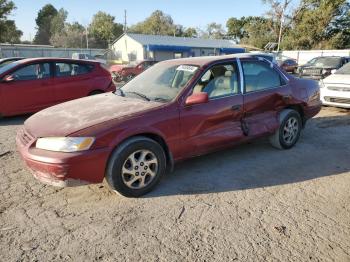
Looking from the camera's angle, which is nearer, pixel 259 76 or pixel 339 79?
pixel 259 76

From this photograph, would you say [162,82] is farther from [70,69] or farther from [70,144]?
[70,69]

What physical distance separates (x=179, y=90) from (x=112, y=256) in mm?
2227

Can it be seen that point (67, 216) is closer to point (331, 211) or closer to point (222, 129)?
point (222, 129)

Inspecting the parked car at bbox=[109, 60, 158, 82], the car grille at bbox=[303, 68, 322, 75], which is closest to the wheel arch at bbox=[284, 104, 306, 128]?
the car grille at bbox=[303, 68, 322, 75]

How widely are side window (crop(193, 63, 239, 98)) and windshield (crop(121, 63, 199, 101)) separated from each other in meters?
0.19

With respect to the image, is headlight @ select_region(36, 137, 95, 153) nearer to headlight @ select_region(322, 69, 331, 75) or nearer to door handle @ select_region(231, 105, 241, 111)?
door handle @ select_region(231, 105, 241, 111)

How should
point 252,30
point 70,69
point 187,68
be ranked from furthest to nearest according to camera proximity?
point 252,30, point 70,69, point 187,68

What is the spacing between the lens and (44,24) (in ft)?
275

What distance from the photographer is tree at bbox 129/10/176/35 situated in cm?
8181

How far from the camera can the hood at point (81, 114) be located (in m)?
3.70

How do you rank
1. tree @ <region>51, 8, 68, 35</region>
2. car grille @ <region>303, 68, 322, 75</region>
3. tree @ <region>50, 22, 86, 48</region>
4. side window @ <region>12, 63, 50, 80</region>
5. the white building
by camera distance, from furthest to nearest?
tree @ <region>51, 8, 68, 35</region> < tree @ <region>50, 22, 86, 48</region> < the white building < car grille @ <region>303, 68, 322, 75</region> < side window @ <region>12, 63, 50, 80</region>

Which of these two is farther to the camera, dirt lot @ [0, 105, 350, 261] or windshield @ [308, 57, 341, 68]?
windshield @ [308, 57, 341, 68]

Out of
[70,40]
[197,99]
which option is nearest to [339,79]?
[197,99]

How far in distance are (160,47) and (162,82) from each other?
38393 millimetres
